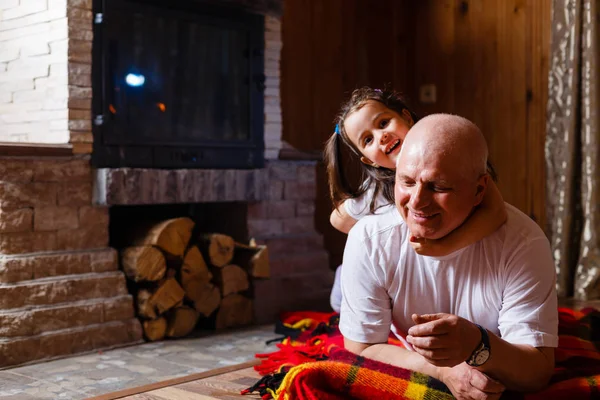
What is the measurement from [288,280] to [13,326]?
122 centimetres

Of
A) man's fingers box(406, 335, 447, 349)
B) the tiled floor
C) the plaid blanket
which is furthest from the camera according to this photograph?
the tiled floor

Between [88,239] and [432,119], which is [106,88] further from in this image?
[432,119]

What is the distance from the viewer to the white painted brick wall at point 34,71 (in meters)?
2.60

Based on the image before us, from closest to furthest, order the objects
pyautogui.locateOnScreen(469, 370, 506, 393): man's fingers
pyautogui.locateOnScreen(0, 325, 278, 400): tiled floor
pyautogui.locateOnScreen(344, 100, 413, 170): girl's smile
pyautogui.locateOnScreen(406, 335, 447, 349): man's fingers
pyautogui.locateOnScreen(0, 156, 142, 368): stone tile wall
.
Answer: pyautogui.locateOnScreen(406, 335, 447, 349): man's fingers → pyautogui.locateOnScreen(469, 370, 506, 393): man's fingers → pyautogui.locateOnScreen(344, 100, 413, 170): girl's smile → pyautogui.locateOnScreen(0, 325, 278, 400): tiled floor → pyautogui.locateOnScreen(0, 156, 142, 368): stone tile wall

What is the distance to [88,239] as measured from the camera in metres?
2.66

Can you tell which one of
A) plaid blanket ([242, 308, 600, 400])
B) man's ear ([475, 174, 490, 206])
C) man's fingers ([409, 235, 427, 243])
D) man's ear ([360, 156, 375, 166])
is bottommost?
plaid blanket ([242, 308, 600, 400])

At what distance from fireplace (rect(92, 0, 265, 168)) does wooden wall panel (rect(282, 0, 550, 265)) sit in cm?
58

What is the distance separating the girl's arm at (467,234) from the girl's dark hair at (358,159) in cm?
37

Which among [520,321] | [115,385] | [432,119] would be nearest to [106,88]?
[115,385]

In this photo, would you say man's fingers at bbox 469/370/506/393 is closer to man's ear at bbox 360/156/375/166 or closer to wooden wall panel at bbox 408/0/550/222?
man's ear at bbox 360/156/375/166

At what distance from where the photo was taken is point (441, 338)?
1309mm

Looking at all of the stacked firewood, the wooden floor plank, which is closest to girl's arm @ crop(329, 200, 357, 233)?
the wooden floor plank

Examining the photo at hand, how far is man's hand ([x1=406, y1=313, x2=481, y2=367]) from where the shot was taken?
1.31 metres

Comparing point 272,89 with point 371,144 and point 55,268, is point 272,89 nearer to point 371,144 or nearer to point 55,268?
point 55,268
